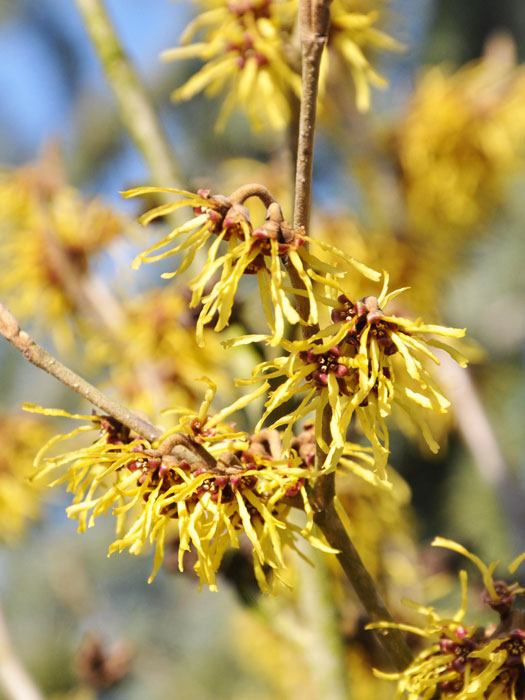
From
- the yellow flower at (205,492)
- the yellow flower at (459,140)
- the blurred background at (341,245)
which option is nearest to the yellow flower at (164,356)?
the blurred background at (341,245)

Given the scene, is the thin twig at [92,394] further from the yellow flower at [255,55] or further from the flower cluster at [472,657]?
the yellow flower at [255,55]

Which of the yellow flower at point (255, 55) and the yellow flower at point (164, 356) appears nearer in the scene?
the yellow flower at point (255, 55)

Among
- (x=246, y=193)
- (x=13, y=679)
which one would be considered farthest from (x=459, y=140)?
(x=246, y=193)

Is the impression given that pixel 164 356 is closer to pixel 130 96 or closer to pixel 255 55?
pixel 130 96

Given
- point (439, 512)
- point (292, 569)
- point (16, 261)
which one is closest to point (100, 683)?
point (292, 569)

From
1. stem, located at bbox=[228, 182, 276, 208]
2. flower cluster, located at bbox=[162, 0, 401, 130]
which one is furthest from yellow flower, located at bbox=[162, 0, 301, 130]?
stem, located at bbox=[228, 182, 276, 208]

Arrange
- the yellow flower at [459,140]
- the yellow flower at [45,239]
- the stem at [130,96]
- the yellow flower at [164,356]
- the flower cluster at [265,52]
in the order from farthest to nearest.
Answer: the yellow flower at [459,140] → the yellow flower at [45,239] → the yellow flower at [164,356] → the stem at [130,96] → the flower cluster at [265,52]
